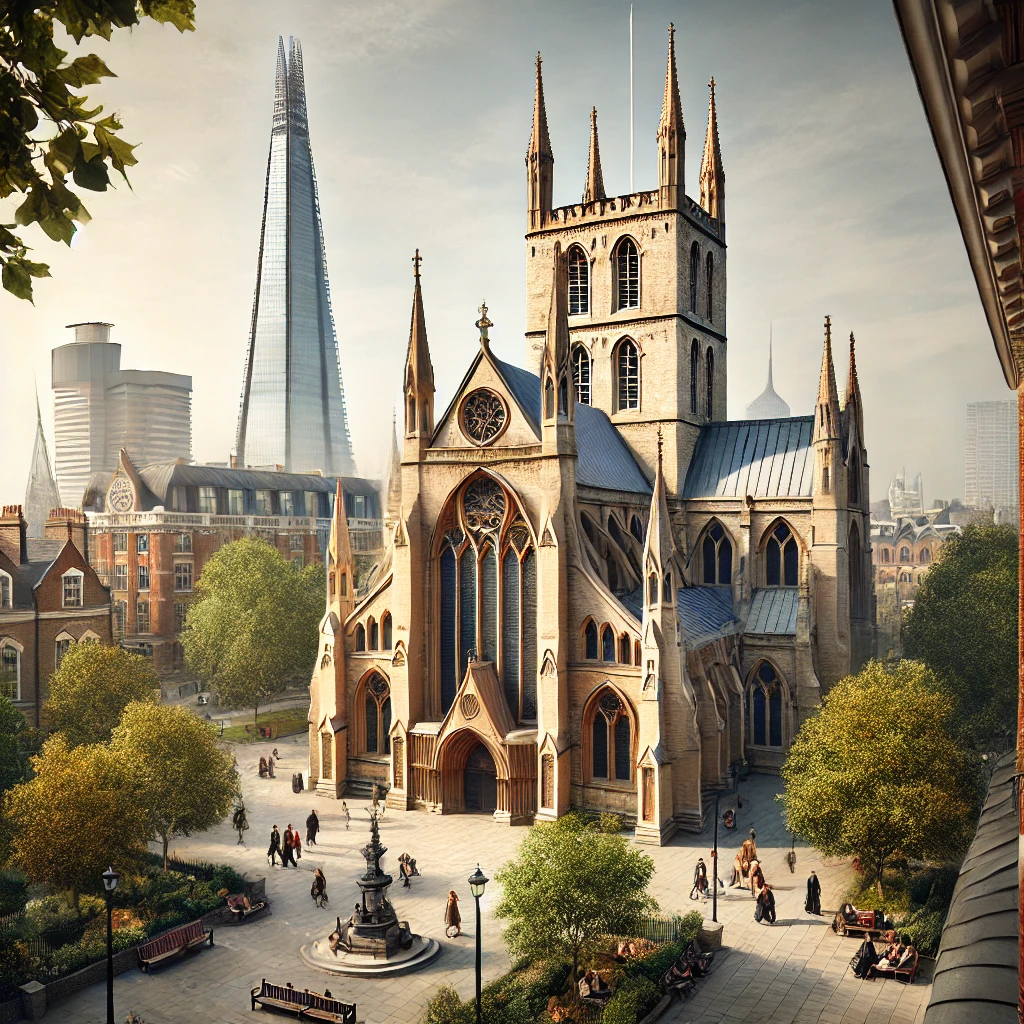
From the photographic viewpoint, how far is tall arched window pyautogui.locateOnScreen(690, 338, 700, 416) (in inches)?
1879

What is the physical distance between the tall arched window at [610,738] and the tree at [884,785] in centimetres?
769

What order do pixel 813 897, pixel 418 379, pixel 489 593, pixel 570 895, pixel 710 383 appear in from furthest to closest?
pixel 710 383, pixel 418 379, pixel 489 593, pixel 813 897, pixel 570 895

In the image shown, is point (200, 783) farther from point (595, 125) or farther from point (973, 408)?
point (973, 408)

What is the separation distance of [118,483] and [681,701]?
5623 cm

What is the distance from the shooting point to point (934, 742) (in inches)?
1080

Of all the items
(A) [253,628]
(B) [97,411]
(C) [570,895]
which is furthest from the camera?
(B) [97,411]

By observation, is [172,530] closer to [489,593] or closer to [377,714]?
[377,714]

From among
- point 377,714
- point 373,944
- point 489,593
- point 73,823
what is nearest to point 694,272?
point 489,593

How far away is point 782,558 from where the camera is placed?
4456cm

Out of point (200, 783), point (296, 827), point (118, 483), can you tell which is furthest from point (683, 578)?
point (118, 483)

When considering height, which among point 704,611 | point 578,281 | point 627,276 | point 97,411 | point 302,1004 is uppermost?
point 97,411

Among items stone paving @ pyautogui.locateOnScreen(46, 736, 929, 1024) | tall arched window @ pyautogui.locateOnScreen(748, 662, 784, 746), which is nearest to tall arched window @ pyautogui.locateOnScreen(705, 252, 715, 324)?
tall arched window @ pyautogui.locateOnScreen(748, 662, 784, 746)

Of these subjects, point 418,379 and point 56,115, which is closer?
point 56,115

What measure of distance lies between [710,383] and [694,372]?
2.35 meters
